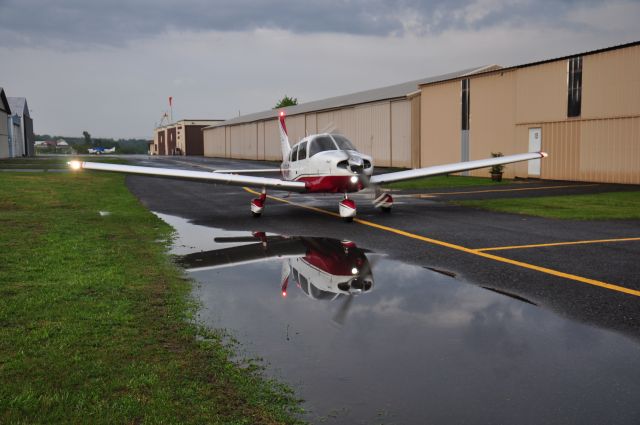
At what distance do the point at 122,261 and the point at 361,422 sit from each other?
623cm

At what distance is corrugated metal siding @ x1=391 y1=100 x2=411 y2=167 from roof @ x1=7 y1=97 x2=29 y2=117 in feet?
264

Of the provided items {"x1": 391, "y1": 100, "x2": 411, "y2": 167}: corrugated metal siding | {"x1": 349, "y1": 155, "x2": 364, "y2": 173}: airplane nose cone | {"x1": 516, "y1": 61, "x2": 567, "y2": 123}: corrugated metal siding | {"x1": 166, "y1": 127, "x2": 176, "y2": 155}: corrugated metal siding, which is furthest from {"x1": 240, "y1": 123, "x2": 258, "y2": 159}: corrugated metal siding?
{"x1": 349, "y1": 155, "x2": 364, "y2": 173}: airplane nose cone

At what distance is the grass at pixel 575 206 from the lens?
14120 millimetres

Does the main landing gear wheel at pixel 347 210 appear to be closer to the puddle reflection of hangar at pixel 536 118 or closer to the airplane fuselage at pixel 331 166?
the airplane fuselage at pixel 331 166

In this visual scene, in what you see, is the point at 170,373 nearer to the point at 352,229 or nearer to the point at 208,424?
the point at 208,424

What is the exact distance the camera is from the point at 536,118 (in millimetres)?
28406

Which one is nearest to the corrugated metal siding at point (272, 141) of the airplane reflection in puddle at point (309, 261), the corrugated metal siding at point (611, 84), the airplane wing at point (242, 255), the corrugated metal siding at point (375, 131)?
the corrugated metal siding at point (375, 131)

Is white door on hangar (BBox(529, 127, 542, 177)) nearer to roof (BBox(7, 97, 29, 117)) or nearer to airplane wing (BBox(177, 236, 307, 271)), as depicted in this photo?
airplane wing (BBox(177, 236, 307, 271))

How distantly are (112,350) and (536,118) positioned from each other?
27827 mm

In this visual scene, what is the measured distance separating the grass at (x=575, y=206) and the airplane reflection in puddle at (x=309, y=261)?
707 cm

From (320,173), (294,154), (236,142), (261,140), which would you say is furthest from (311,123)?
A: (320,173)

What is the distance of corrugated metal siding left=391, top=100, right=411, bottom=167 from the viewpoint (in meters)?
39.9

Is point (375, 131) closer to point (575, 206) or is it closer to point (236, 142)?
point (575, 206)

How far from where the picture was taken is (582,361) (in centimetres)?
444
